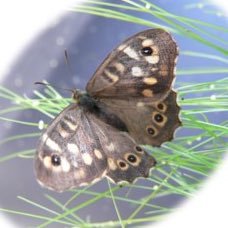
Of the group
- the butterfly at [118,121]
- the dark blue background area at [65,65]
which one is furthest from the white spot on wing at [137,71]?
the dark blue background area at [65,65]

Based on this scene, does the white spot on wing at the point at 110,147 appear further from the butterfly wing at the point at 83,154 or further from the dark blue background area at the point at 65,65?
the dark blue background area at the point at 65,65

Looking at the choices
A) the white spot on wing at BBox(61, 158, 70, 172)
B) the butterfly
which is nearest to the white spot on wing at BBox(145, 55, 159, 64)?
the butterfly

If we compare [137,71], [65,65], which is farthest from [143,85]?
[65,65]

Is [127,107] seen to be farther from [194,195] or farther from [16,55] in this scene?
[16,55]

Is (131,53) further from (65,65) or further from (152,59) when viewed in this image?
(65,65)

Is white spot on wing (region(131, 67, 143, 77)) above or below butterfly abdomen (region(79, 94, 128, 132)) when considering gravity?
above

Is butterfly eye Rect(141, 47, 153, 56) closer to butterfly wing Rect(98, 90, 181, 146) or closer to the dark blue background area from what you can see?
butterfly wing Rect(98, 90, 181, 146)

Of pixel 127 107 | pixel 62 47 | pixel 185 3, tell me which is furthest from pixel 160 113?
pixel 62 47

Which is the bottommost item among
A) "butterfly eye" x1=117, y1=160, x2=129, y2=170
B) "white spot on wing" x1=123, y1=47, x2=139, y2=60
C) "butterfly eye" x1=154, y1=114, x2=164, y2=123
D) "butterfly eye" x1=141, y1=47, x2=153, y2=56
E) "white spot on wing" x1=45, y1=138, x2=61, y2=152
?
"white spot on wing" x1=45, y1=138, x2=61, y2=152
